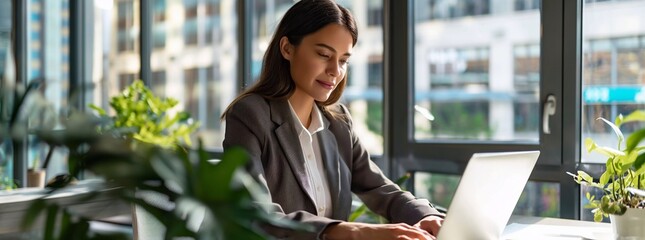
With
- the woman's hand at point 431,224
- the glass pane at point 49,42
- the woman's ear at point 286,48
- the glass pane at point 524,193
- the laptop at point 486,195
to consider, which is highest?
the glass pane at point 49,42

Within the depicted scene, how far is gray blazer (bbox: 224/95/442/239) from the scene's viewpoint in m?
1.91

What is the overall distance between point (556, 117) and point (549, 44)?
302 mm

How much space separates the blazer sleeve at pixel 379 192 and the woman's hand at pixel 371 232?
0.38 metres

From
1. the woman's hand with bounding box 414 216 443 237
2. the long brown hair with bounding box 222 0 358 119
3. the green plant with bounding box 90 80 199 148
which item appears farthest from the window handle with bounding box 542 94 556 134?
the green plant with bounding box 90 80 199 148

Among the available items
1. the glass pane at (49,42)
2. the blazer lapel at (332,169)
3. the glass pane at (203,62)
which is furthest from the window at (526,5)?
the glass pane at (49,42)

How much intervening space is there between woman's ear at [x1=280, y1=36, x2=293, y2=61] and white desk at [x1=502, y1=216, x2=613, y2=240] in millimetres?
746

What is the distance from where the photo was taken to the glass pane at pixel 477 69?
3.24 meters

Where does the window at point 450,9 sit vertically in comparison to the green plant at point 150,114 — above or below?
above

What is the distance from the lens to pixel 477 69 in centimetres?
343

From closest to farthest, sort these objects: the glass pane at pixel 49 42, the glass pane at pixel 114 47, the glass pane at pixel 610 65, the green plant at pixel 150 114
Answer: the glass pane at pixel 610 65 < the green plant at pixel 150 114 < the glass pane at pixel 114 47 < the glass pane at pixel 49 42

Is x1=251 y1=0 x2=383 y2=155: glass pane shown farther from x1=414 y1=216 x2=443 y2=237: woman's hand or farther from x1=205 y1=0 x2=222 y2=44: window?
x1=414 y1=216 x2=443 y2=237: woman's hand

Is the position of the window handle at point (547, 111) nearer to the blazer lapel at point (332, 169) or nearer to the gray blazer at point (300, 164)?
the gray blazer at point (300, 164)

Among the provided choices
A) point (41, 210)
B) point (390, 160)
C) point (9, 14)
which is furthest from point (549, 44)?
point (9, 14)

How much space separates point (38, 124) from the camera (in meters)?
Answer: 0.50
